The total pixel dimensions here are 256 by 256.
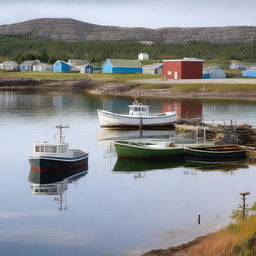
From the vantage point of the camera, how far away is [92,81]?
123125 millimetres

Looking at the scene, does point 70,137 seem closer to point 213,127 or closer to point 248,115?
point 213,127

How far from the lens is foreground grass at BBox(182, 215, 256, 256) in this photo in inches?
655

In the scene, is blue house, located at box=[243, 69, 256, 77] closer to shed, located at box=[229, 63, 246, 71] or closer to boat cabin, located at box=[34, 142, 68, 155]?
shed, located at box=[229, 63, 246, 71]

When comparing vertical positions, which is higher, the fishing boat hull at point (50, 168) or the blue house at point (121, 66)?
the blue house at point (121, 66)

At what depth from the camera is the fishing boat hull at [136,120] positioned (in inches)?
2346

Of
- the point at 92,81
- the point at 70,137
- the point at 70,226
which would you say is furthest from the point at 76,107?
the point at 70,226

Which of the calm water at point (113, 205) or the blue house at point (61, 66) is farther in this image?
the blue house at point (61, 66)

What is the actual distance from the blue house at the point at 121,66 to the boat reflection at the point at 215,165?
316 ft

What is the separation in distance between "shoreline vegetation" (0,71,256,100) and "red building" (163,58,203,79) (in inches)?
115

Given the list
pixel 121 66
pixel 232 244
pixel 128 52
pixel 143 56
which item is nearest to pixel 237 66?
pixel 143 56

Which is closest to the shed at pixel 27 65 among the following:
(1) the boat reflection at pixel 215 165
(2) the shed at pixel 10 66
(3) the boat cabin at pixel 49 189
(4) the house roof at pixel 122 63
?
(2) the shed at pixel 10 66

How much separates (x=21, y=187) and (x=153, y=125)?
2852 cm

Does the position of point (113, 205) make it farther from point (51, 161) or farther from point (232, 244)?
point (232, 244)

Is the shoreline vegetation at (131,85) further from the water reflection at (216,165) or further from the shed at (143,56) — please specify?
the water reflection at (216,165)
